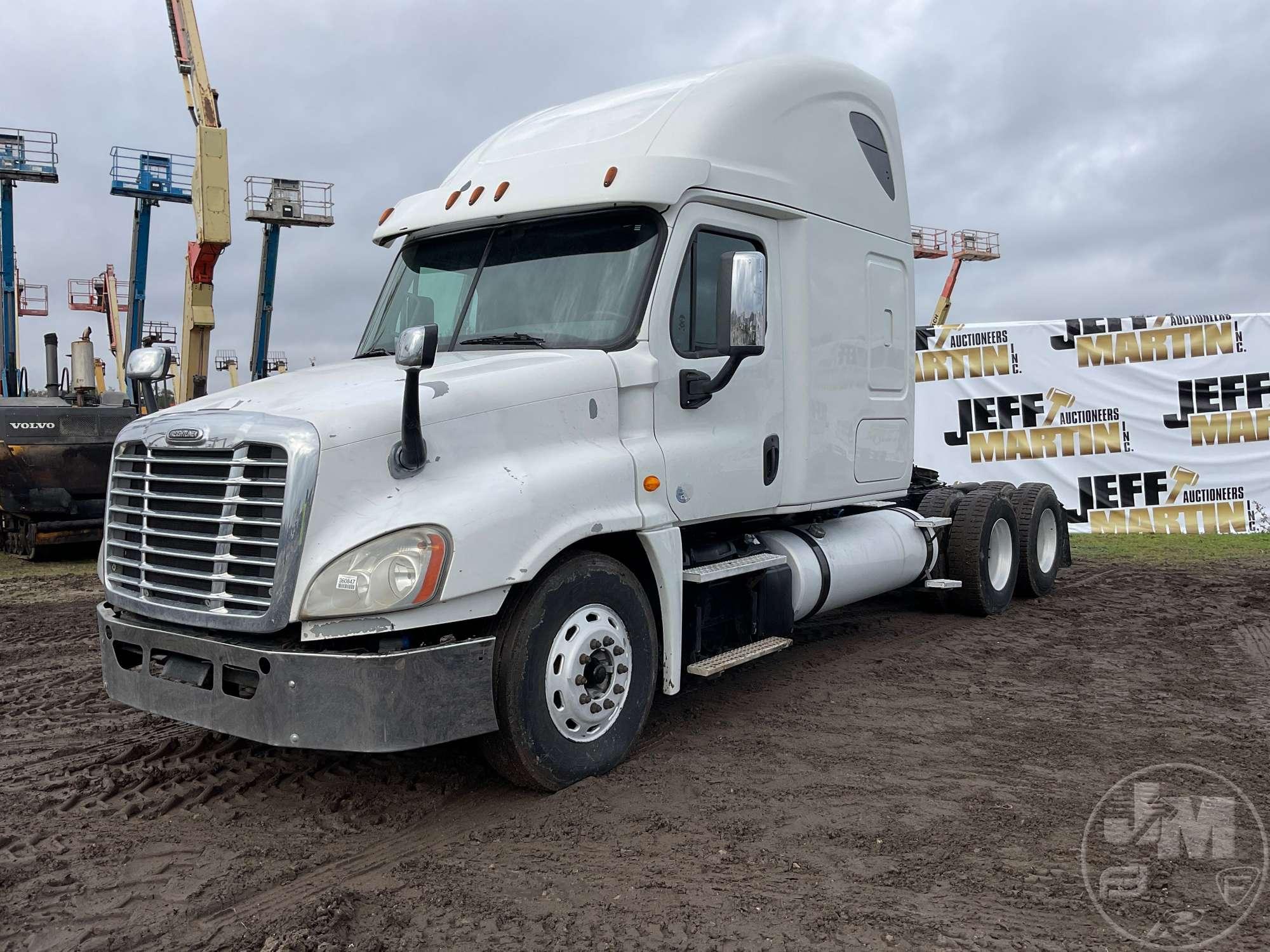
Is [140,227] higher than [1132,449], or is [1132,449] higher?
[140,227]

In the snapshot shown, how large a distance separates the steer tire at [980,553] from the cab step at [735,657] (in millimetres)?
3256

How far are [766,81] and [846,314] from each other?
1.55 m

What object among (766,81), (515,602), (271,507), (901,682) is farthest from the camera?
(901,682)

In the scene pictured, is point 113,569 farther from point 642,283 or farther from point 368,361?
point 642,283

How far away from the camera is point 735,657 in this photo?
5.55 meters

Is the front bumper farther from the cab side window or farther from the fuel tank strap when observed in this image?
the fuel tank strap

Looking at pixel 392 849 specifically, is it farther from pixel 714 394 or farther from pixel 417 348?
pixel 714 394

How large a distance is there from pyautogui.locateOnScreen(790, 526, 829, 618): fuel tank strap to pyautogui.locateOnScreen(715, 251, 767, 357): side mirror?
2.02m

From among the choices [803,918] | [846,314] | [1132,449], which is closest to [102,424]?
[846,314]

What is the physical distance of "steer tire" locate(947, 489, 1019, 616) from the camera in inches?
342

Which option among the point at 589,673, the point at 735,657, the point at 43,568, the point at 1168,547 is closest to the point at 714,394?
the point at 735,657

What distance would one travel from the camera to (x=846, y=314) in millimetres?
6742

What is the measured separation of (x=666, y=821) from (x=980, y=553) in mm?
5259

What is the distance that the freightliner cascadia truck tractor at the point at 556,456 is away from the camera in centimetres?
405
